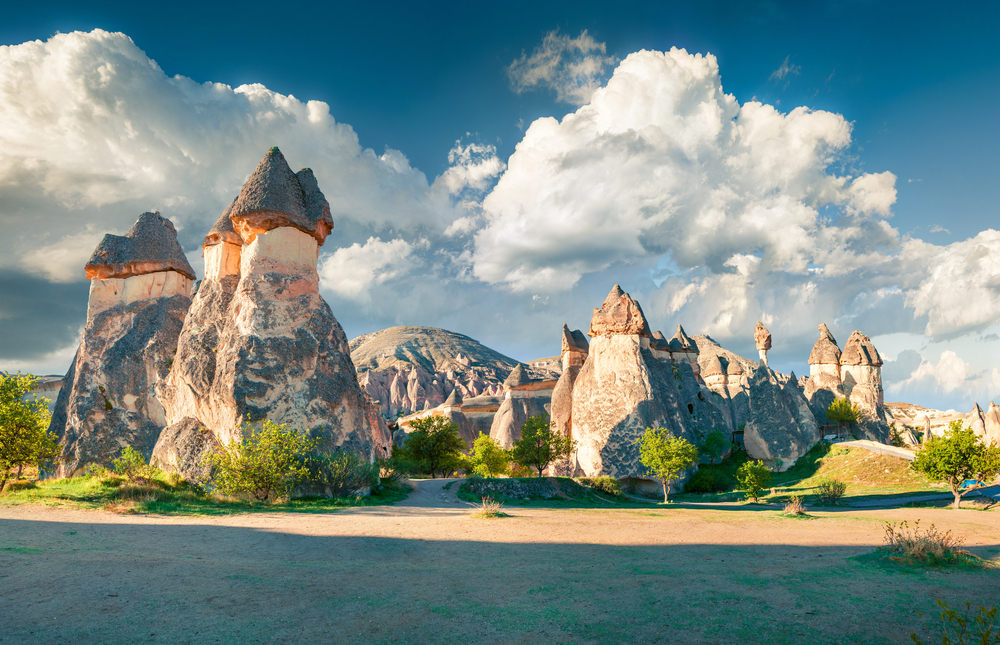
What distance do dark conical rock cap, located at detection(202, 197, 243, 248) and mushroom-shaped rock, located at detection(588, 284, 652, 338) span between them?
1889 centimetres

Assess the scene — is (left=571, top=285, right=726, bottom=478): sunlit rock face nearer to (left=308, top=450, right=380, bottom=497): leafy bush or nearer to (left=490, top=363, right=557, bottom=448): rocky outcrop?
(left=490, top=363, right=557, bottom=448): rocky outcrop

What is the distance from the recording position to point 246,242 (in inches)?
787

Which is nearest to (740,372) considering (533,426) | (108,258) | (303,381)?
(533,426)

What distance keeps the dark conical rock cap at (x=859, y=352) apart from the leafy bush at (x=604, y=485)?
30.2 meters

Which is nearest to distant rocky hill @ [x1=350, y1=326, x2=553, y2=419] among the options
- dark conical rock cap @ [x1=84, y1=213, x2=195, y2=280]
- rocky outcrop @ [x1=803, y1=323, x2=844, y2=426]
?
rocky outcrop @ [x1=803, y1=323, x2=844, y2=426]

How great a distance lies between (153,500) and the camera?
1429 cm

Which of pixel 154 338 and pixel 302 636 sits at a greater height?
pixel 154 338

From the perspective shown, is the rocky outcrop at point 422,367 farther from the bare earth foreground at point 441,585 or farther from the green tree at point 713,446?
the bare earth foreground at point 441,585

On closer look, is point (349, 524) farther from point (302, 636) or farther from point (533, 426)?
point (533, 426)

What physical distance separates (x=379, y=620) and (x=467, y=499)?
1496cm

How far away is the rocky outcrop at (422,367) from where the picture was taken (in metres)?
112

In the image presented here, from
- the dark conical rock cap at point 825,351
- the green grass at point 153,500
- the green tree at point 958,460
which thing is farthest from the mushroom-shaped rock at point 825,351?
the green grass at point 153,500

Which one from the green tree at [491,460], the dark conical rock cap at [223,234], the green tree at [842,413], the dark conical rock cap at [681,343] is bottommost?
the green tree at [491,460]

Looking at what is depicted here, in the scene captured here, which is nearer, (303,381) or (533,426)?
(303,381)
